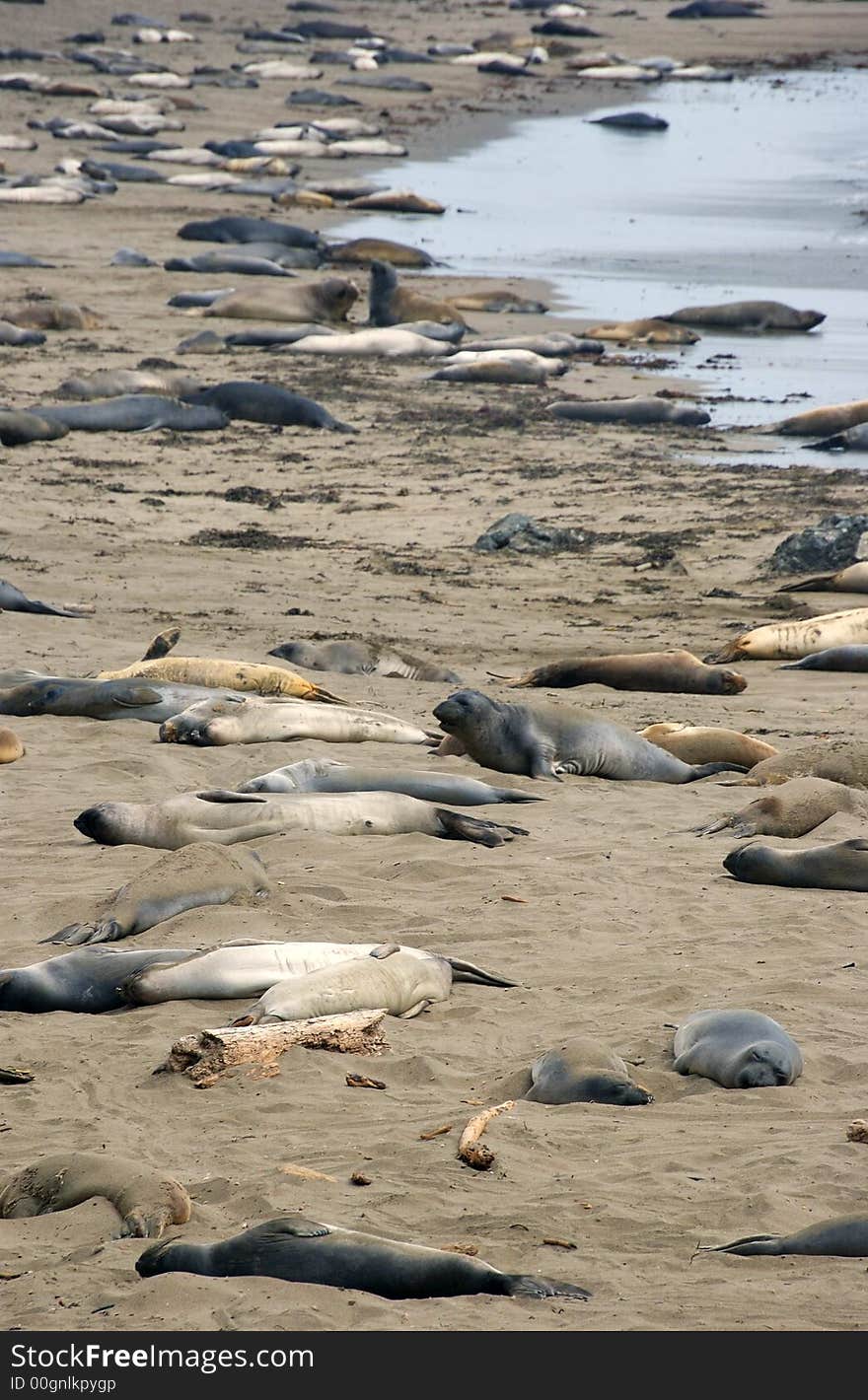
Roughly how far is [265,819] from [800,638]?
3412 millimetres

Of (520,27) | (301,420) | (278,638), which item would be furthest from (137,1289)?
(520,27)

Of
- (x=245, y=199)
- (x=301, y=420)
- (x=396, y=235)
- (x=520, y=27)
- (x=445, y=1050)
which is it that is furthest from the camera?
(x=520, y=27)

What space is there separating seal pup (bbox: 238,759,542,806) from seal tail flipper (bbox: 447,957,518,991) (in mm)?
1510

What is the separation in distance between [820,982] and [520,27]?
42.9 meters

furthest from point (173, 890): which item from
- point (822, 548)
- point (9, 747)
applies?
point (822, 548)

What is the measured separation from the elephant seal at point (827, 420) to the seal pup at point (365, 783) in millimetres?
7229

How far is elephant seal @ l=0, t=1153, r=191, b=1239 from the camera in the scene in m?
3.36

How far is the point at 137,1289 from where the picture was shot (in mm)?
3029

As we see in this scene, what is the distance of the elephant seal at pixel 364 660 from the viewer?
311 inches

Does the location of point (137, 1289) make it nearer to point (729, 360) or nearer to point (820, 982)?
point (820, 982)

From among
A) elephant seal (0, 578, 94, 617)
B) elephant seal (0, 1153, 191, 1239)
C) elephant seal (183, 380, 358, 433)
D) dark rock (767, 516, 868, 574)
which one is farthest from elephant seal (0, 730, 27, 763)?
elephant seal (183, 380, 358, 433)

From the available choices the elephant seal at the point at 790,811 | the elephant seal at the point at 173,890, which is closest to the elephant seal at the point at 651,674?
the elephant seal at the point at 790,811

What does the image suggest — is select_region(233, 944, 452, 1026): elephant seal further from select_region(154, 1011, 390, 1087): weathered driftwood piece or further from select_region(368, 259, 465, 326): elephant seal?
select_region(368, 259, 465, 326): elephant seal

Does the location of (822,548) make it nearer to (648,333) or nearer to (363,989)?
(363,989)
